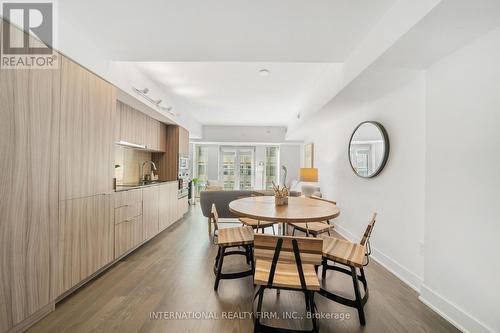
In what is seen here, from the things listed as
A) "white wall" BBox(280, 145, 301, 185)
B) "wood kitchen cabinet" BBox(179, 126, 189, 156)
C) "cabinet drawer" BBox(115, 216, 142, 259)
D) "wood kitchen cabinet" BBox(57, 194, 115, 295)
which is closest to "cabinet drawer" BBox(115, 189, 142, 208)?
"wood kitchen cabinet" BBox(57, 194, 115, 295)

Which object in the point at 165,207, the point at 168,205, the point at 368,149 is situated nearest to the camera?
the point at 368,149

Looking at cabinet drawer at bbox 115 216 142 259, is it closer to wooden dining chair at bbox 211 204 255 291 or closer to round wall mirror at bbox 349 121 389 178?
wooden dining chair at bbox 211 204 255 291

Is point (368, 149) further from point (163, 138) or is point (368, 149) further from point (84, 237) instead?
point (163, 138)

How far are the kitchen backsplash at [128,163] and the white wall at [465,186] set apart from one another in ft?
13.6

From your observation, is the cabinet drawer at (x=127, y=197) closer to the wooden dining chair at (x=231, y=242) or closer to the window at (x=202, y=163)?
the wooden dining chair at (x=231, y=242)

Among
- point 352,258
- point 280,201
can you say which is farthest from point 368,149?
point 352,258

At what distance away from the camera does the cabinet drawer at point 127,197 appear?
2658mm

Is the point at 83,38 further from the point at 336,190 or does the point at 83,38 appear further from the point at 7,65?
the point at 336,190

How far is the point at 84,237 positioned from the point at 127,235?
0.76m

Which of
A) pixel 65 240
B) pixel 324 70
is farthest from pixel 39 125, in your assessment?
pixel 324 70

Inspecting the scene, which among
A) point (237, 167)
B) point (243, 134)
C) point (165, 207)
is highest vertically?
point (243, 134)

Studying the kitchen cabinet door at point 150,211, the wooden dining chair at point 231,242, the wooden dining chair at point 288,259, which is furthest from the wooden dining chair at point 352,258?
the kitchen cabinet door at point 150,211

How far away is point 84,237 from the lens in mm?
2123

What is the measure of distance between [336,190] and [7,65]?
4.72 metres
